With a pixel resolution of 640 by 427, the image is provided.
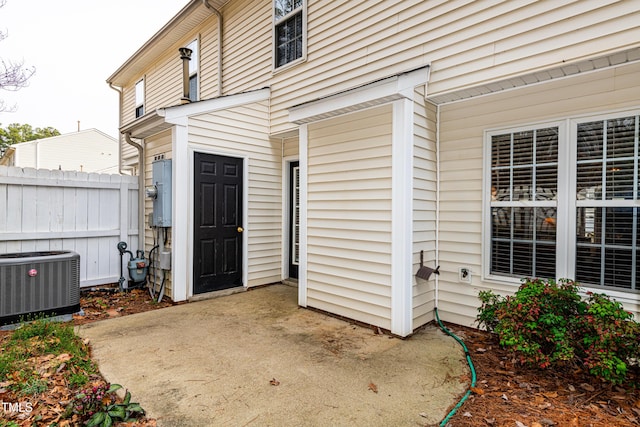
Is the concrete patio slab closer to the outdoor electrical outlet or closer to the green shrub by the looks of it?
the green shrub

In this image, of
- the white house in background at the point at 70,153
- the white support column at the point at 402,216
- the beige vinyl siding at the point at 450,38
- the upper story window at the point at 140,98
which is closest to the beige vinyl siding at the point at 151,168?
the beige vinyl siding at the point at 450,38

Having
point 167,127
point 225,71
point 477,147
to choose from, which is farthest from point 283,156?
point 477,147

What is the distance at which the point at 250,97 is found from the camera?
552 centimetres

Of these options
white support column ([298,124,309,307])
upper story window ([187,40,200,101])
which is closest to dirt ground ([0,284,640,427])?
white support column ([298,124,309,307])

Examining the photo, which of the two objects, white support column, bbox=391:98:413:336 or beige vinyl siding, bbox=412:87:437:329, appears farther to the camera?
beige vinyl siding, bbox=412:87:437:329

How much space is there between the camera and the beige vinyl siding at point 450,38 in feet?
9.14

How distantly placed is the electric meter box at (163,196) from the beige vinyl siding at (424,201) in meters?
3.45

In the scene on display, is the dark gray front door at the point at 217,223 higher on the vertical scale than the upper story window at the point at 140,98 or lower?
lower

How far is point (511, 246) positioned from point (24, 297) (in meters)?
5.46

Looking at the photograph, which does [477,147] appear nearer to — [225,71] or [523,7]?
[523,7]

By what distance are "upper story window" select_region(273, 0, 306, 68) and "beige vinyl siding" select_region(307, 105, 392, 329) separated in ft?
6.42

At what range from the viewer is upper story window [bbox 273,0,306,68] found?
5.50 metres

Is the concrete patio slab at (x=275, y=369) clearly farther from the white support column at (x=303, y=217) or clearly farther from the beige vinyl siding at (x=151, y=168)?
the beige vinyl siding at (x=151, y=168)

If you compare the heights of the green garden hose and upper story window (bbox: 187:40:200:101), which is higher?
upper story window (bbox: 187:40:200:101)
